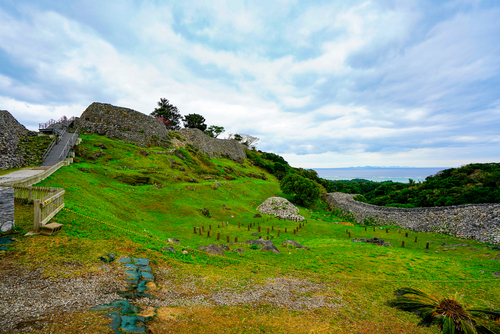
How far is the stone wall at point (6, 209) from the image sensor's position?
31.9 ft

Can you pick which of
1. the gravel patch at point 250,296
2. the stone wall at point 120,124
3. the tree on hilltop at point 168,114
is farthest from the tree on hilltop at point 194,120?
the gravel patch at point 250,296

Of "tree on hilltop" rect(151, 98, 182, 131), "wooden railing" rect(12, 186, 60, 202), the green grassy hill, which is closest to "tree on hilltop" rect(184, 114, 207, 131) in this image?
"tree on hilltop" rect(151, 98, 182, 131)

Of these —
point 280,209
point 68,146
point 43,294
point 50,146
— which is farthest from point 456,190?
point 50,146

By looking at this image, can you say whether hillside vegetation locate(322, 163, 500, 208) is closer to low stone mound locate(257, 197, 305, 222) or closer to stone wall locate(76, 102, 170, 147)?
low stone mound locate(257, 197, 305, 222)

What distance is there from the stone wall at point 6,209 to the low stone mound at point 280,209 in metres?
33.0

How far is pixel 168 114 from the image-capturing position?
8262 cm

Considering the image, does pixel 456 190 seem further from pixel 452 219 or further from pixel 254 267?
pixel 254 267

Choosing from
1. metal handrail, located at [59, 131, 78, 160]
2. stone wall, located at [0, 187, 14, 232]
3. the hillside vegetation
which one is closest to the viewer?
stone wall, located at [0, 187, 14, 232]

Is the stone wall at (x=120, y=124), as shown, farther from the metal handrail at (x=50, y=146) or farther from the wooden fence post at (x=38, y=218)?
the wooden fence post at (x=38, y=218)

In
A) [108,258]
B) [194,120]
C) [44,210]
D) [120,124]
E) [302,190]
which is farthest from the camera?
[194,120]

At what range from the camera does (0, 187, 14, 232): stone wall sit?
9734 millimetres

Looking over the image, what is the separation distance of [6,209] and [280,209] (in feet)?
115

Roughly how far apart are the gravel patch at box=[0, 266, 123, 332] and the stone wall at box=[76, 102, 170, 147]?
4911 cm

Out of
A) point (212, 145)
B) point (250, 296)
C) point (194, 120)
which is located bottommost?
point (250, 296)
